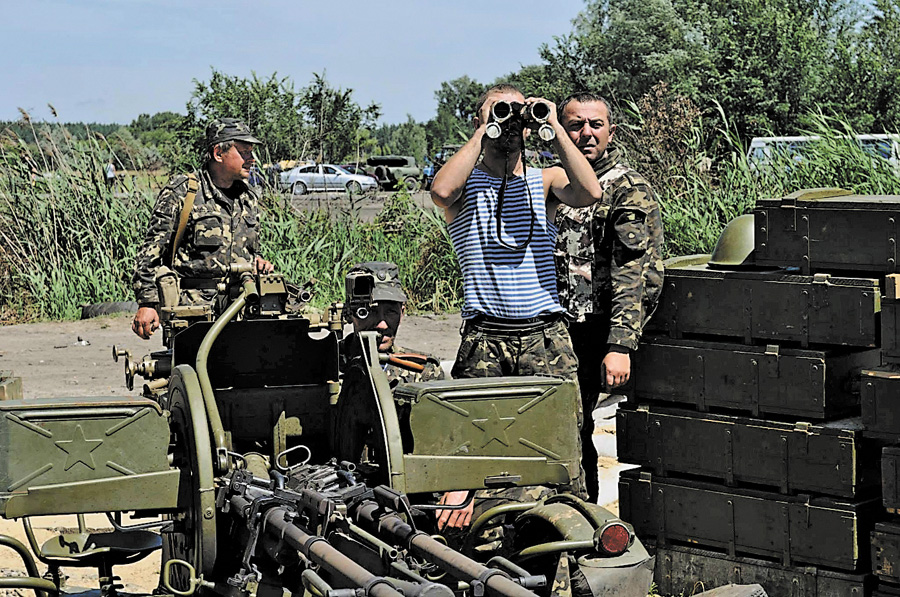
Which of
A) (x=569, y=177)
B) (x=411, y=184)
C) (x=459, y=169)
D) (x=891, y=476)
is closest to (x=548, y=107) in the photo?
(x=569, y=177)

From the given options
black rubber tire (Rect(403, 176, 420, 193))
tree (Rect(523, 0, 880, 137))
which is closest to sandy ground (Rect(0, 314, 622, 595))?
black rubber tire (Rect(403, 176, 420, 193))

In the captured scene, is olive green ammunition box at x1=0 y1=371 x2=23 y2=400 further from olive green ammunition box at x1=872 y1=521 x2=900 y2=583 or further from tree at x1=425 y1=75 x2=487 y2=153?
tree at x1=425 y1=75 x2=487 y2=153

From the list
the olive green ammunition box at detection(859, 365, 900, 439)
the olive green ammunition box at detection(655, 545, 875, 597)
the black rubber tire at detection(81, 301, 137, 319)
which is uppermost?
the olive green ammunition box at detection(859, 365, 900, 439)

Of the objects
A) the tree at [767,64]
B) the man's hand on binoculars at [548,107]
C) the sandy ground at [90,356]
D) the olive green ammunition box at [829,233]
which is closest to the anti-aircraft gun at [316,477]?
the man's hand on binoculars at [548,107]

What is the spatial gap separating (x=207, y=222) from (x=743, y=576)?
376 centimetres

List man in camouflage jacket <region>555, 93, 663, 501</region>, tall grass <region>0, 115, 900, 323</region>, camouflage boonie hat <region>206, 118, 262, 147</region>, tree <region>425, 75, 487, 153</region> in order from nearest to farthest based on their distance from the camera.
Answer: man in camouflage jacket <region>555, 93, 663, 501</region>, camouflage boonie hat <region>206, 118, 262, 147</region>, tall grass <region>0, 115, 900, 323</region>, tree <region>425, 75, 487, 153</region>

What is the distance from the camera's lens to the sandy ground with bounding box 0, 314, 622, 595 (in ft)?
25.0

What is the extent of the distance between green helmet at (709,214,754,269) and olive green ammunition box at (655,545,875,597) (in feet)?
4.47

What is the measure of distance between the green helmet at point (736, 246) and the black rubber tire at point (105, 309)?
1053cm

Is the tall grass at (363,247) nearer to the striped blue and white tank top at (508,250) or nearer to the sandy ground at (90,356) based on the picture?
the sandy ground at (90,356)

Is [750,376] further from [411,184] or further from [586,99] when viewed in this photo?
A: [411,184]

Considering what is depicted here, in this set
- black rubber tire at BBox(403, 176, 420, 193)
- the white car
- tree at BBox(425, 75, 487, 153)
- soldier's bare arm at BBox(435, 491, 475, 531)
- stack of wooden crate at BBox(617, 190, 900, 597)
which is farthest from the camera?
tree at BBox(425, 75, 487, 153)

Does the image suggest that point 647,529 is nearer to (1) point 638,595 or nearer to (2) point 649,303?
(2) point 649,303

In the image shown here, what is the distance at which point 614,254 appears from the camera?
18.6ft
